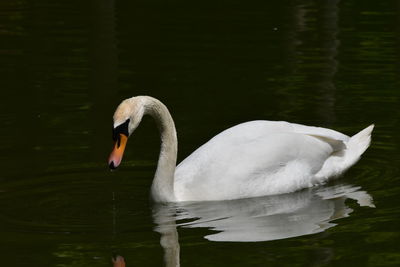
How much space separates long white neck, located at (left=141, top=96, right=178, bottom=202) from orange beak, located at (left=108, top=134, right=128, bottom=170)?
519 millimetres

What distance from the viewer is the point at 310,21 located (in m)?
20.0

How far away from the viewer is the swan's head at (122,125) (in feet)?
32.7

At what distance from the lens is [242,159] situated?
11.0 metres

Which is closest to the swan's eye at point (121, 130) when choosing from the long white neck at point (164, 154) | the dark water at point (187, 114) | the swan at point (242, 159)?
the swan at point (242, 159)

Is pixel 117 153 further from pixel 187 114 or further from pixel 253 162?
pixel 187 114

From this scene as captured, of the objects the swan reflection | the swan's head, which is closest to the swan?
the swan's head

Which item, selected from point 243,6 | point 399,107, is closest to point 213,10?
point 243,6

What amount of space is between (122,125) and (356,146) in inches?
108

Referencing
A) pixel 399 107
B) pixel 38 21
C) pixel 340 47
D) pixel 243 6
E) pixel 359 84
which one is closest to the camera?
pixel 399 107

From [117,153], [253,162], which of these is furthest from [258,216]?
[117,153]

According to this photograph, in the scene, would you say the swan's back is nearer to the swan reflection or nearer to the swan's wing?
the swan's wing

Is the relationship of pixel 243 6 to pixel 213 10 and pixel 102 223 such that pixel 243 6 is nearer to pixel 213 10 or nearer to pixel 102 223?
pixel 213 10

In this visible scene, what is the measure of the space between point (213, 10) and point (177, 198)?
35.4 feet

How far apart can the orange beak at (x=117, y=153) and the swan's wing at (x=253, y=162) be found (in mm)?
902
